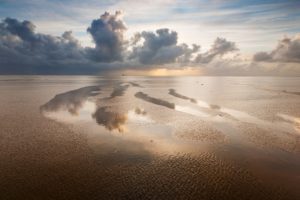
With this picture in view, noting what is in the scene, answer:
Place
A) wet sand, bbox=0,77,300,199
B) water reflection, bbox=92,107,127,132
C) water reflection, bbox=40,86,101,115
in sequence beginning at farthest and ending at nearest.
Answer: water reflection, bbox=40,86,101,115 < water reflection, bbox=92,107,127,132 < wet sand, bbox=0,77,300,199

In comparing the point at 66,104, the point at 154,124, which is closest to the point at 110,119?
the point at 154,124

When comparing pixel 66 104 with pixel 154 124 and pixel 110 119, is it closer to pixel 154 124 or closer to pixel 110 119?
pixel 110 119

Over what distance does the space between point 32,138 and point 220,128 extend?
27.5 metres

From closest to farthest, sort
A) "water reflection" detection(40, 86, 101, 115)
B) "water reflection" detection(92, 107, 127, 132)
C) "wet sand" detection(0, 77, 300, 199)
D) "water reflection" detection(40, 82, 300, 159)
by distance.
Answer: "wet sand" detection(0, 77, 300, 199)
"water reflection" detection(40, 82, 300, 159)
"water reflection" detection(92, 107, 127, 132)
"water reflection" detection(40, 86, 101, 115)

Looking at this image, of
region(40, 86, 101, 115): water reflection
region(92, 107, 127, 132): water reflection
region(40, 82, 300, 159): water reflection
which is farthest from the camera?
region(40, 86, 101, 115): water reflection

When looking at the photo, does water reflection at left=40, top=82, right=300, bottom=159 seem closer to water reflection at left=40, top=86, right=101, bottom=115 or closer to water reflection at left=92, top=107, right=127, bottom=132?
water reflection at left=92, top=107, right=127, bottom=132

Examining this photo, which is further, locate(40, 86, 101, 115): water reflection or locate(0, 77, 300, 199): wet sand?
locate(40, 86, 101, 115): water reflection

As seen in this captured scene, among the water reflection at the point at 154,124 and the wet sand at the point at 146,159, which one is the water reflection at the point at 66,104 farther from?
the wet sand at the point at 146,159

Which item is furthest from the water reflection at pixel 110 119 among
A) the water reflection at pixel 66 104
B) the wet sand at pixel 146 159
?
the water reflection at pixel 66 104

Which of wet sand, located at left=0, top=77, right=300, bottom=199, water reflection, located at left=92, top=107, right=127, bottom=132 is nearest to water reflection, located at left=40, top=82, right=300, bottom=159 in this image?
water reflection, located at left=92, top=107, right=127, bottom=132

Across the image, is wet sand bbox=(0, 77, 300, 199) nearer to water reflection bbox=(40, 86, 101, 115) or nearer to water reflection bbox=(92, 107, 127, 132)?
water reflection bbox=(92, 107, 127, 132)

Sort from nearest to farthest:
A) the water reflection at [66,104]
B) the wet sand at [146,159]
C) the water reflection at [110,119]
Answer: the wet sand at [146,159] < the water reflection at [110,119] < the water reflection at [66,104]

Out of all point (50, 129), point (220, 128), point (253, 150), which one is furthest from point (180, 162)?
point (50, 129)

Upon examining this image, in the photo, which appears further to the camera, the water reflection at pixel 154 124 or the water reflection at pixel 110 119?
the water reflection at pixel 110 119
